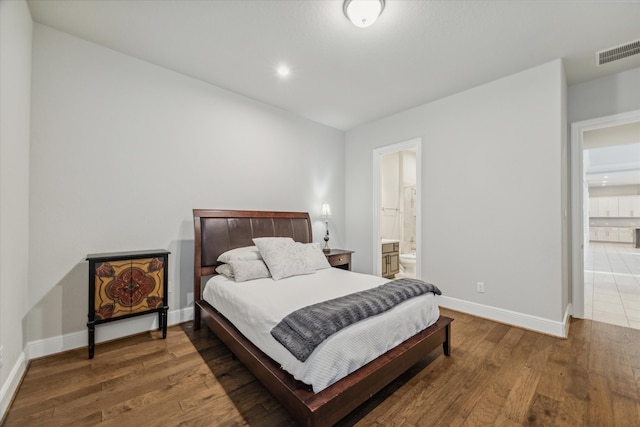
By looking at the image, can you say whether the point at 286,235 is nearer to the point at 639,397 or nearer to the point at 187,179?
the point at 187,179

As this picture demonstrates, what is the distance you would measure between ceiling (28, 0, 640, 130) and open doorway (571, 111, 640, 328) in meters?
0.96

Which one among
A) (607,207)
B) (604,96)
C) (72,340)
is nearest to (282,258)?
(72,340)

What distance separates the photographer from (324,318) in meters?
1.59

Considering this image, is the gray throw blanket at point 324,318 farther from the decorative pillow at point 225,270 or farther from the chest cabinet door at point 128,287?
the chest cabinet door at point 128,287

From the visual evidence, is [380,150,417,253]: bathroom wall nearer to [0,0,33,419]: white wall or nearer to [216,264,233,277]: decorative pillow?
[216,264,233,277]: decorative pillow

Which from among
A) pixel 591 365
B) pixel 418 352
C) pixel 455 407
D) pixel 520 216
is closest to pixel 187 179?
pixel 418 352

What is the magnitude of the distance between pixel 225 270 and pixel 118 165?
1.49m

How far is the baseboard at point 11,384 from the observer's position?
1.61 meters

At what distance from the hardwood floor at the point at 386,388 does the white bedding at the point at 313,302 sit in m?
0.33

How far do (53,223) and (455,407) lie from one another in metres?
3.45

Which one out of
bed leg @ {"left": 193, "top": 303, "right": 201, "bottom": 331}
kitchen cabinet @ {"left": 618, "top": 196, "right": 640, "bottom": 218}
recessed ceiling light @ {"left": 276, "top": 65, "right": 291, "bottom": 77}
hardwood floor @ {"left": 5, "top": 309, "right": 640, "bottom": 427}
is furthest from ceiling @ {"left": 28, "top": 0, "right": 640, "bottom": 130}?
kitchen cabinet @ {"left": 618, "top": 196, "right": 640, "bottom": 218}

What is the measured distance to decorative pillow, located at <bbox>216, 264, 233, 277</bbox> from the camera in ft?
9.20

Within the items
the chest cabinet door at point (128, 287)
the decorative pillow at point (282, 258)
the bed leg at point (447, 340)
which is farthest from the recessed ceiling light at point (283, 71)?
the bed leg at point (447, 340)

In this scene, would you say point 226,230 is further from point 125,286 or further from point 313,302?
point 313,302
